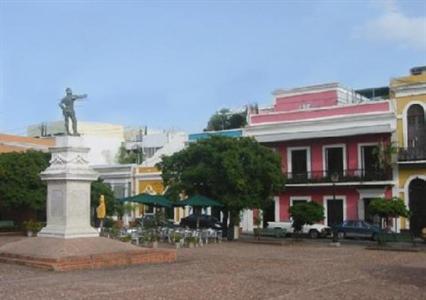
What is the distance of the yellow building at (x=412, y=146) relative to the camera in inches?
1463

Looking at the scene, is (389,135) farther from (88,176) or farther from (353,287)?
(353,287)

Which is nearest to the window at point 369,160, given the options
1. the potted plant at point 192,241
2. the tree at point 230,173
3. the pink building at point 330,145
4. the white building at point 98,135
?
the pink building at point 330,145

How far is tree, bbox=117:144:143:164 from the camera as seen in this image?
6212 cm

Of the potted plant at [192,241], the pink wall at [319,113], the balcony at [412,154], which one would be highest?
the pink wall at [319,113]

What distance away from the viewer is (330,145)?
40.8m

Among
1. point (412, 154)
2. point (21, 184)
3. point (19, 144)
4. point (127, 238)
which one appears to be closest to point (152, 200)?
point (127, 238)

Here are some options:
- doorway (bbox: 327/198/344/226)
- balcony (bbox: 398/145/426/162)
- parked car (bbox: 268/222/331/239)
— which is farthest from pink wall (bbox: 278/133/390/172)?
parked car (bbox: 268/222/331/239)

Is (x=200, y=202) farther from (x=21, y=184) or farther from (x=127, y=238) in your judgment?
(x=21, y=184)

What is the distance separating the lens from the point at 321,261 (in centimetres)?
1983

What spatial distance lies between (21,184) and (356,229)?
727 inches

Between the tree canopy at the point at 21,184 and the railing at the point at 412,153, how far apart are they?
2035 centimetres

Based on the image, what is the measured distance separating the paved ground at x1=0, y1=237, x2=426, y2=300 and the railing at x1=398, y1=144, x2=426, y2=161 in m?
17.5

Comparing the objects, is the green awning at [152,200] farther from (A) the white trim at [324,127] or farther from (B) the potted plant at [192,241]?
(A) the white trim at [324,127]

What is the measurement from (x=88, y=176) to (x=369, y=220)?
75.9ft
